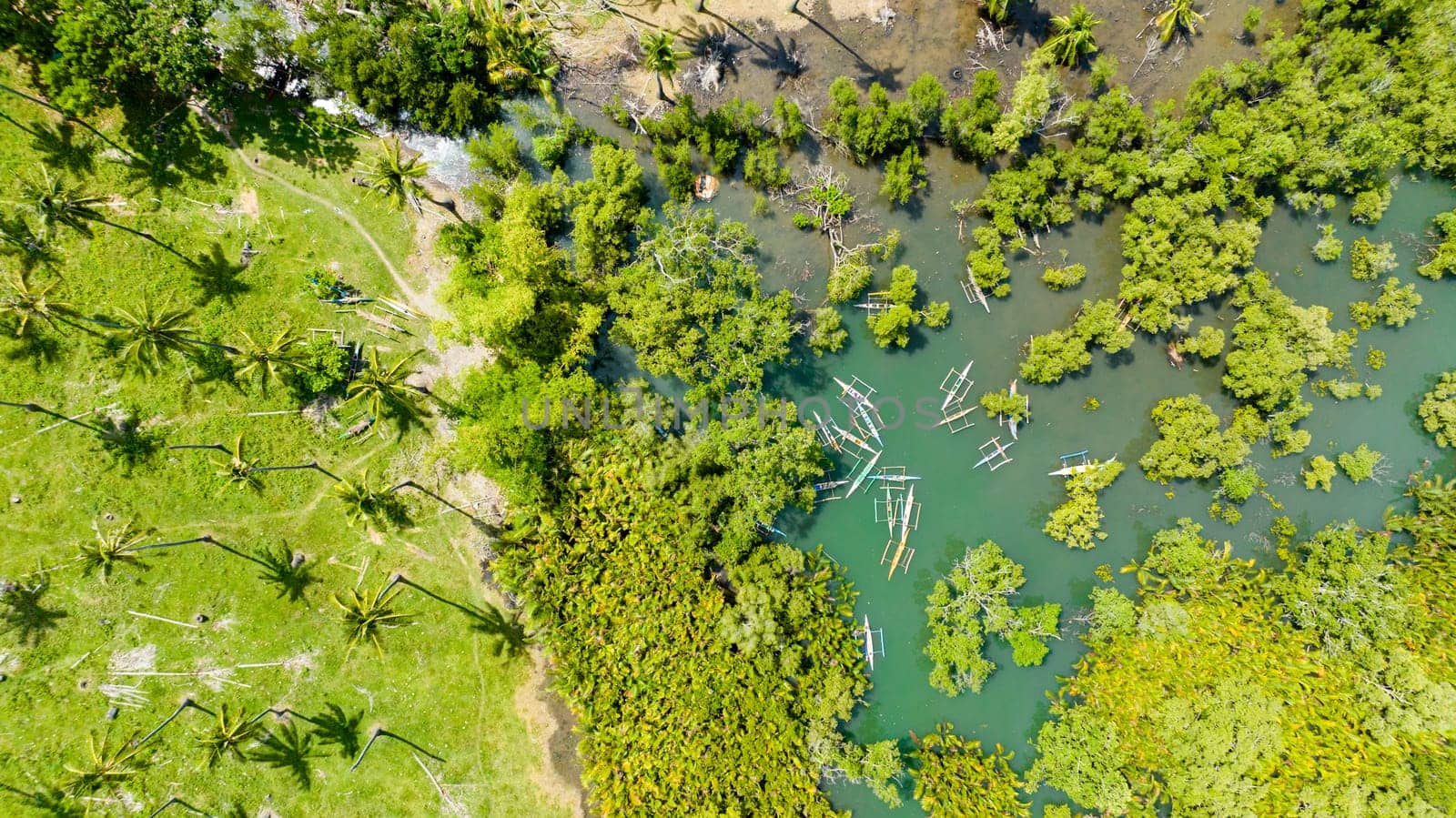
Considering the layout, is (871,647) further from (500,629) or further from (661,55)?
(661,55)

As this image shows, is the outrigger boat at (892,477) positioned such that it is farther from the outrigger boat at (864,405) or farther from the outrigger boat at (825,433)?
the outrigger boat at (825,433)

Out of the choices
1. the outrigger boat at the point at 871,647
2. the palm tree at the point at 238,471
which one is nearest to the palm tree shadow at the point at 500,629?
the palm tree at the point at 238,471

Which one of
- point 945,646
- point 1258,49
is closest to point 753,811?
point 945,646

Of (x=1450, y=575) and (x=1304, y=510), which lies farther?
(x=1304, y=510)

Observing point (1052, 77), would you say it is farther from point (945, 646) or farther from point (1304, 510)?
point (945, 646)

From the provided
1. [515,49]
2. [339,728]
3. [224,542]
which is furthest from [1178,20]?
[339,728]

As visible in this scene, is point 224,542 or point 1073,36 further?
point 224,542
